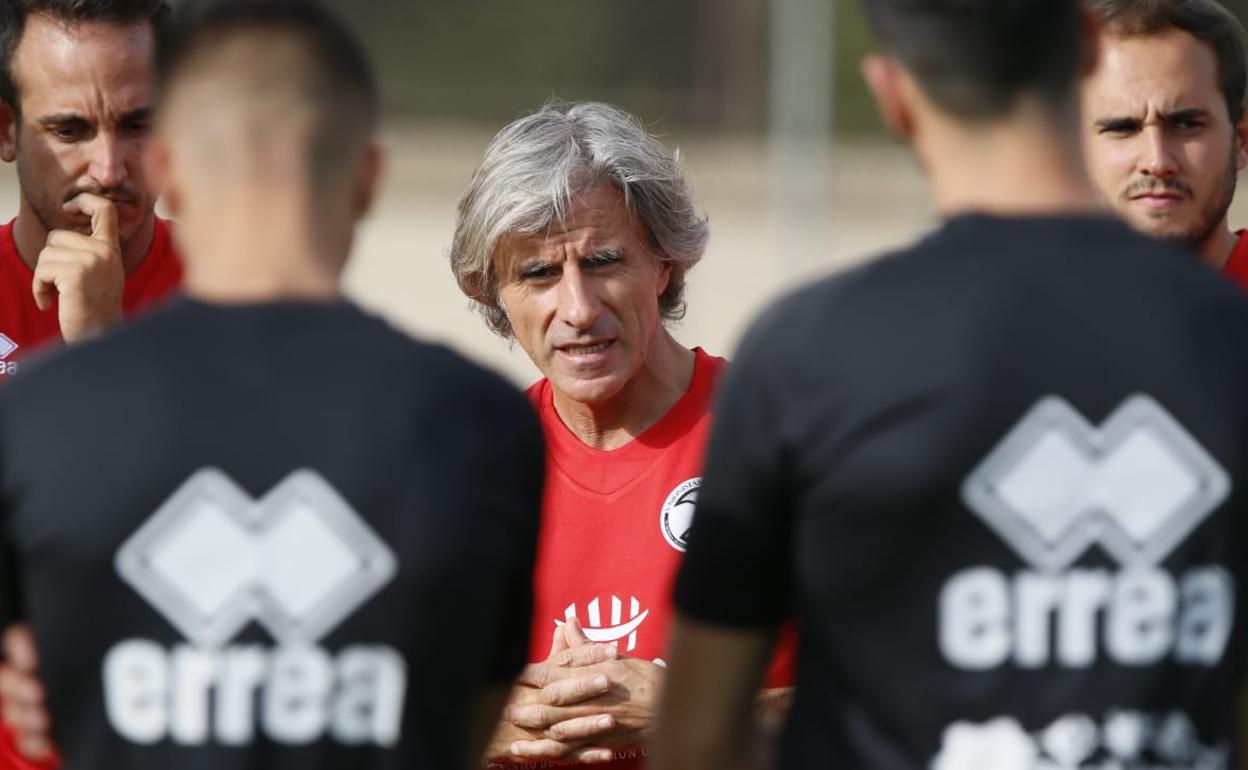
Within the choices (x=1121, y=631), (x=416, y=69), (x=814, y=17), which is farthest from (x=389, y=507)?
(x=416, y=69)

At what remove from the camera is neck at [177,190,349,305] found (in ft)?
8.11

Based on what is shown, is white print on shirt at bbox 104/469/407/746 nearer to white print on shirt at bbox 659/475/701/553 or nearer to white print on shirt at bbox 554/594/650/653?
white print on shirt at bbox 554/594/650/653

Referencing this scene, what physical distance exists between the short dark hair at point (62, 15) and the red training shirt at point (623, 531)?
1402 mm

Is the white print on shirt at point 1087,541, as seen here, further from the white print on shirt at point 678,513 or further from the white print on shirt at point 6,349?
the white print on shirt at point 6,349

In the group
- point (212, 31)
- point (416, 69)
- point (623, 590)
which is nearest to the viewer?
point (212, 31)

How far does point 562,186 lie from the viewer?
4273 mm

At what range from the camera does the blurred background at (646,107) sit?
77.1 feet

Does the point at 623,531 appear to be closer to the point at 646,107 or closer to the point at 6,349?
the point at 6,349

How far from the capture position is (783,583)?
8.30ft

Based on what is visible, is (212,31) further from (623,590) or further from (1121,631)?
(623,590)

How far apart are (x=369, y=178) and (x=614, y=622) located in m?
1.72

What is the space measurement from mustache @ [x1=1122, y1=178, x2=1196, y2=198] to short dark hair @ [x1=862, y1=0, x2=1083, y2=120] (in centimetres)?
202

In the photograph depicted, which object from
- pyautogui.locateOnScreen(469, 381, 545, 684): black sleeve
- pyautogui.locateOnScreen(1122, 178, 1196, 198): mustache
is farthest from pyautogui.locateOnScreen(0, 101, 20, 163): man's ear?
pyautogui.locateOnScreen(1122, 178, 1196, 198): mustache

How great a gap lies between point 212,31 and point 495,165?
1849mm
